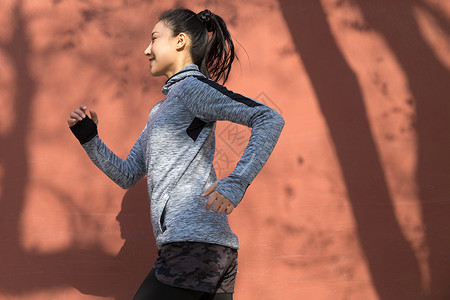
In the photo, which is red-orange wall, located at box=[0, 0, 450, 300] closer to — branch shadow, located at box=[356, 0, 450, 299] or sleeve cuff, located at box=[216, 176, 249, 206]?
branch shadow, located at box=[356, 0, 450, 299]

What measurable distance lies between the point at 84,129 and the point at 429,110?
2.01m

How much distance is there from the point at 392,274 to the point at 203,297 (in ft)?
5.07

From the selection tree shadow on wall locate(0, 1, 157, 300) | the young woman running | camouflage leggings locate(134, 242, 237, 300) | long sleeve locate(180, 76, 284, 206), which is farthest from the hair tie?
tree shadow on wall locate(0, 1, 157, 300)

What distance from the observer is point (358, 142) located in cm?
274

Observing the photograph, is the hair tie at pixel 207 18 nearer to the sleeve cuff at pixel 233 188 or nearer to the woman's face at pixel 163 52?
the woman's face at pixel 163 52

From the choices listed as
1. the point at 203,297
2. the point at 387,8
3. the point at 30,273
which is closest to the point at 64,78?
the point at 30,273

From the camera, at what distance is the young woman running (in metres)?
1.45

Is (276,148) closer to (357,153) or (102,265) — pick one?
(357,153)

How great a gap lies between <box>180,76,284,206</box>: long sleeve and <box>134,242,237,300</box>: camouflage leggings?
0.22 metres

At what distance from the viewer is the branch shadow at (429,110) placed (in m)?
2.75

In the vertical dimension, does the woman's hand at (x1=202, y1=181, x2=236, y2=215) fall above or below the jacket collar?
below

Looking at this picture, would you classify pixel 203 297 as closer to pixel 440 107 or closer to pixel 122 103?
pixel 122 103

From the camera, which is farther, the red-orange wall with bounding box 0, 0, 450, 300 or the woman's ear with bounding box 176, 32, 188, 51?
the red-orange wall with bounding box 0, 0, 450, 300

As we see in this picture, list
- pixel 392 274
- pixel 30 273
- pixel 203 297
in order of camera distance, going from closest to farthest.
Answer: pixel 203 297 → pixel 30 273 → pixel 392 274
